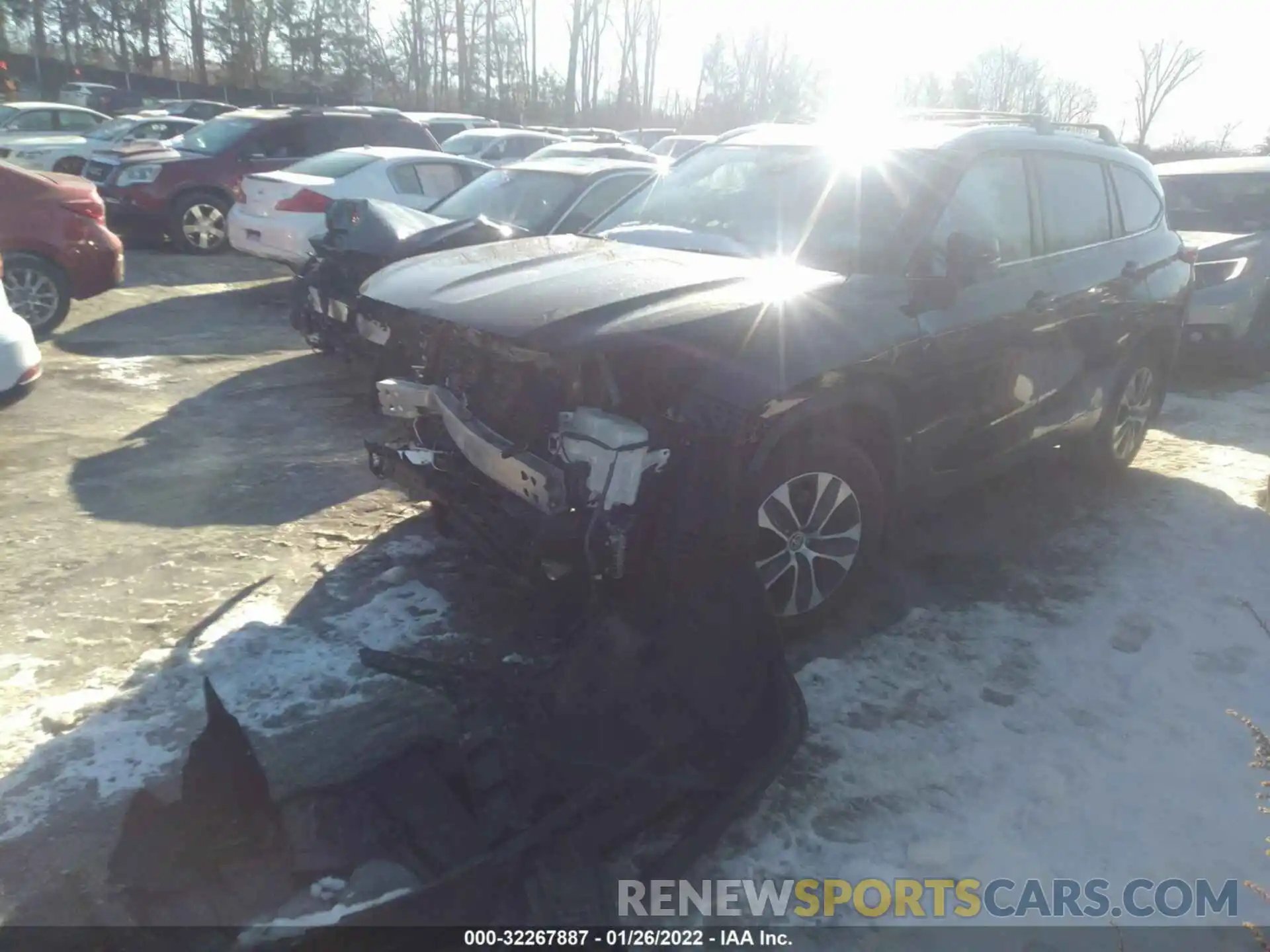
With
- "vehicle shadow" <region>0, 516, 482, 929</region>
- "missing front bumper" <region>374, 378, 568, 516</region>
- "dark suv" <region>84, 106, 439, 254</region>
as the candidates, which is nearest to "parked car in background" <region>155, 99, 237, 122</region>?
"dark suv" <region>84, 106, 439, 254</region>

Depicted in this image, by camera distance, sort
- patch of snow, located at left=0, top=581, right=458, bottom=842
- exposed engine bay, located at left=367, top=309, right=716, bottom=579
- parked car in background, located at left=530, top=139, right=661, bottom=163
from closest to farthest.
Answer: patch of snow, located at left=0, top=581, right=458, bottom=842
exposed engine bay, located at left=367, top=309, right=716, bottom=579
parked car in background, located at left=530, top=139, right=661, bottom=163

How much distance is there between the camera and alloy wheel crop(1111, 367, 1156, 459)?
5.91 m

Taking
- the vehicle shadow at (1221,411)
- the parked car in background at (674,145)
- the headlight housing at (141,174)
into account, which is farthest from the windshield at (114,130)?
the vehicle shadow at (1221,411)

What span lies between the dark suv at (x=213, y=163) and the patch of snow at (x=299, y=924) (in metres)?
10.7

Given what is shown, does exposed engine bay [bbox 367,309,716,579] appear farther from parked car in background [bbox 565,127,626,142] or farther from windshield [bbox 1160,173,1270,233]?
parked car in background [bbox 565,127,626,142]

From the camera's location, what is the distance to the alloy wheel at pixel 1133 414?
5.91 m

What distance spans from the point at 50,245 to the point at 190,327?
1.27 m

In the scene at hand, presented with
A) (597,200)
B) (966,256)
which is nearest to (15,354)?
(597,200)

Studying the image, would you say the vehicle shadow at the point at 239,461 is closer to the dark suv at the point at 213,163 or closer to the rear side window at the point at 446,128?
the dark suv at the point at 213,163

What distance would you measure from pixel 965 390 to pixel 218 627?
126 inches

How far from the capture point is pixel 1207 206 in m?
9.67

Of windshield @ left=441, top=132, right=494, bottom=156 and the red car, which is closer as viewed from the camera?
the red car

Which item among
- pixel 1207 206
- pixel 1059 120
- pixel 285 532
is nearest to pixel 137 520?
pixel 285 532

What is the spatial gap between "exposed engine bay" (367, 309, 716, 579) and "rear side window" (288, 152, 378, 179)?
23.2ft
